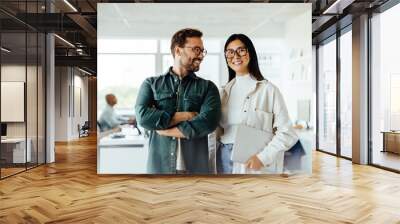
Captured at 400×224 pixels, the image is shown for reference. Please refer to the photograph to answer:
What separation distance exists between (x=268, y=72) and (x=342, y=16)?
101 inches

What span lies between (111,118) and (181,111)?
1.15m

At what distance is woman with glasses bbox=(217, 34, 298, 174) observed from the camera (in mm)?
6109

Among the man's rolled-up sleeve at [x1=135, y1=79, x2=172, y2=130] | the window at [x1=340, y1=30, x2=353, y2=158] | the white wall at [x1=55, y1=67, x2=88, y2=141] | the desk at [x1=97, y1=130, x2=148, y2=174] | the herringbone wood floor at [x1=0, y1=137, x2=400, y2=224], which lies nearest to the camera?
the herringbone wood floor at [x1=0, y1=137, x2=400, y2=224]

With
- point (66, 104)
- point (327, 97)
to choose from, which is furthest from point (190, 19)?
point (66, 104)

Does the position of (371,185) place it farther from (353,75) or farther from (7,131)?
(7,131)


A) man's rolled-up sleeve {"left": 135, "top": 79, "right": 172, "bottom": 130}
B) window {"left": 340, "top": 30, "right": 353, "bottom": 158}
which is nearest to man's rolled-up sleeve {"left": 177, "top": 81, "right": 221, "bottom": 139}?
man's rolled-up sleeve {"left": 135, "top": 79, "right": 172, "bottom": 130}

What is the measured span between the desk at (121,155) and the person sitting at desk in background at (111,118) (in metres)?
0.14

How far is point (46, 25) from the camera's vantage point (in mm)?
7684

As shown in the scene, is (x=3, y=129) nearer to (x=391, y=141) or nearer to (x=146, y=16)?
(x=146, y=16)

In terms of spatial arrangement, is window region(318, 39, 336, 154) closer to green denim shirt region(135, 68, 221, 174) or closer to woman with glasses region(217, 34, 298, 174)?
woman with glasses region(217, 34, 298, 174)

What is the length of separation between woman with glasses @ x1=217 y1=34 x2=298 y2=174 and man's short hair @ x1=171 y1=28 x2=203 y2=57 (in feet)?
1.74

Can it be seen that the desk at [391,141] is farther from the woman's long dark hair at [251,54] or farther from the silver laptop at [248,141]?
the woman's long dark hair at [251,54]

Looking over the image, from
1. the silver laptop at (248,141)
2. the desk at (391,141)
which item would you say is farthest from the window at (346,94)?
the silver laptop at (248,141)

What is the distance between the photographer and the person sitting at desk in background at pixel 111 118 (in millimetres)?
6246
